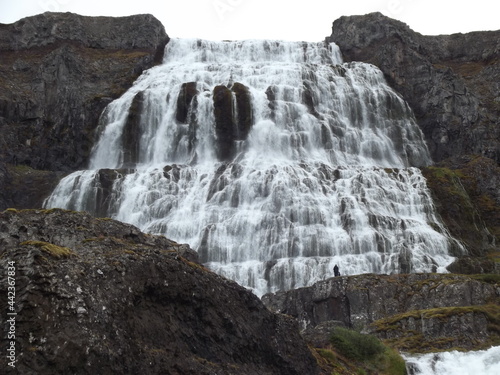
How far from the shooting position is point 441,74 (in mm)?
62031

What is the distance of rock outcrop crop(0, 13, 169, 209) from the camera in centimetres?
5850


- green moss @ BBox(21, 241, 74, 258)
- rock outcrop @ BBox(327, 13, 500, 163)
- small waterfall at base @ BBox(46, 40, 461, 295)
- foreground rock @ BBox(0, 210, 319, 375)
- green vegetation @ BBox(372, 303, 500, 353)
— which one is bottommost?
foreground rock @ BBox(0, 210, 319, 375)

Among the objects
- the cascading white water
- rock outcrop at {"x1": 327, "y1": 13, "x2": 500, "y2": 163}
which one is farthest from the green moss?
rock outcrop at {"x1": 327, "y1": 13, "x2": 500, "y2": 163}

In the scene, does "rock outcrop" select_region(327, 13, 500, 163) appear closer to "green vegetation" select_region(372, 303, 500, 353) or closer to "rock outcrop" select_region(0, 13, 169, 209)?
"rock outcrop" select_region(0, 13, 169, 209)

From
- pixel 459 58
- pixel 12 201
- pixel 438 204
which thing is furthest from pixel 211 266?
pixel 459 58

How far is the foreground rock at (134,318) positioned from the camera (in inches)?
323

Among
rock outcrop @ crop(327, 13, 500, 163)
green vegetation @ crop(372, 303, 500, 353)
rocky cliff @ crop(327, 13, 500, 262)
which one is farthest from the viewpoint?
rock outcrop @ crop(327, 13, 500, 163)

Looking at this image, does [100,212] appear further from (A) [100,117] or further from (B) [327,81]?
(B) [327,81]

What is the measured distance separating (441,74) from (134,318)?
195ft

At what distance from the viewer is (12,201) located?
5062 centimetres

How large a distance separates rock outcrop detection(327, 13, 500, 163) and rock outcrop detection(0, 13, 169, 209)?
27895 millimetres

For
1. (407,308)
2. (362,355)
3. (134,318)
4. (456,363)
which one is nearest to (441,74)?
(407,308)

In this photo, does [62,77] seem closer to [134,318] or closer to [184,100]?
[184,100]

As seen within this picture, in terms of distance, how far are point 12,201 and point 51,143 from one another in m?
10.8
